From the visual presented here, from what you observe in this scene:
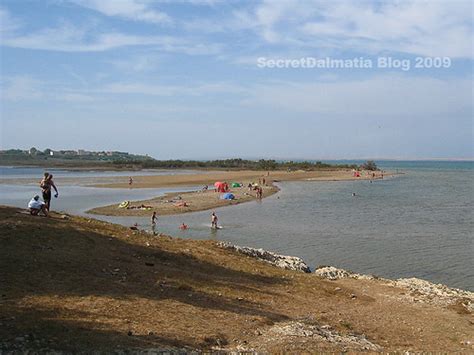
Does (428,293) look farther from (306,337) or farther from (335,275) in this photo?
(306,337)

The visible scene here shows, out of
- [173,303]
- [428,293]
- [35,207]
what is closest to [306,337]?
[173,303]

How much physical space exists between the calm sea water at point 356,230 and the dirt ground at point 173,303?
6.63m

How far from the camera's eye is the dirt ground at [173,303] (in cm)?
999

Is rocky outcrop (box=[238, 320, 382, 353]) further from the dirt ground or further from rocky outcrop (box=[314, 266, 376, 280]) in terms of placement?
rocky outcrop (box=[314, 266, 376, 280])

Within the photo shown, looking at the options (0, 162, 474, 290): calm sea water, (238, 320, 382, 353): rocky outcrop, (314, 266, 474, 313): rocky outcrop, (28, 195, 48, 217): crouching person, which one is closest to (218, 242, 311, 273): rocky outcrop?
(314, 266, 474, 313): rocky outcrop

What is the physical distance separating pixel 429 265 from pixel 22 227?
62.6 feet

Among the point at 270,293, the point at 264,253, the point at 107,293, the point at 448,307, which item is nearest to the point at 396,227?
the point at 264,253

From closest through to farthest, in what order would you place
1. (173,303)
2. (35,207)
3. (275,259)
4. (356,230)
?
(173,303) < (35,207) < (275,259) < (356,230)

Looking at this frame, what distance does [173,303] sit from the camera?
41.0ft

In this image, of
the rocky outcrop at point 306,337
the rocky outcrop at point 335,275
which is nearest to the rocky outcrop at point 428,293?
the rocky outcrop at point 335,275

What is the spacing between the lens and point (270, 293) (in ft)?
50.6

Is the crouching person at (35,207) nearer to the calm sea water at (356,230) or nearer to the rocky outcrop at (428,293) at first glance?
the rocky outcrop at (428,293)

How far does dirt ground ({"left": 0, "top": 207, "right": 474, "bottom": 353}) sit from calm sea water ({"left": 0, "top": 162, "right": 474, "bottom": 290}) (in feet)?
21.7

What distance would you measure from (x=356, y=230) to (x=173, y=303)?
25363 mm
